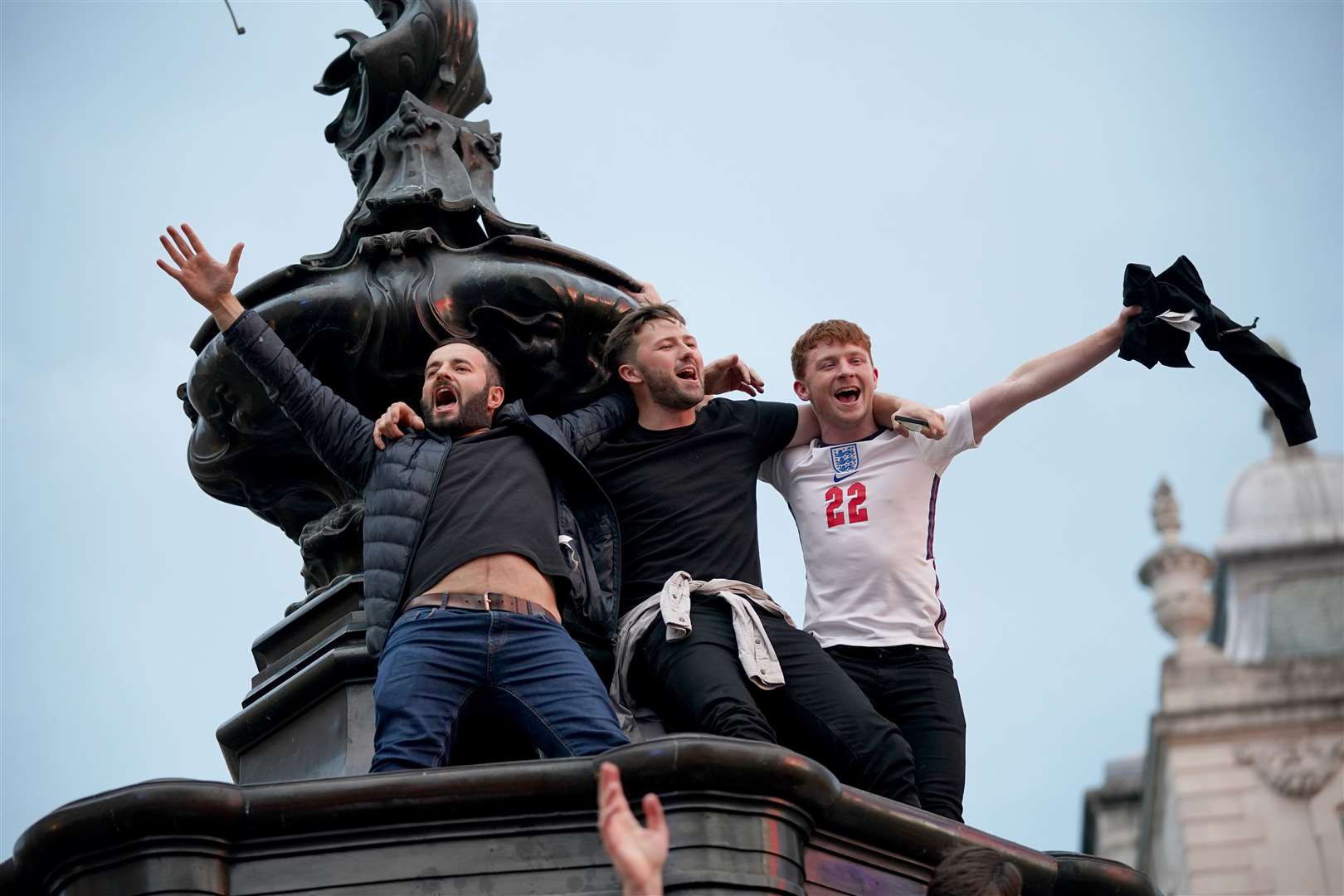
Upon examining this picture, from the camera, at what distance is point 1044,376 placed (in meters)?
7.27

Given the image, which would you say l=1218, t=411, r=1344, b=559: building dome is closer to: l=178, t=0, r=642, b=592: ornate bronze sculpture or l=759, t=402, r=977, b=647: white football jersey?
l=178, t=0, r=642, b=592: ornate bronze sculpture

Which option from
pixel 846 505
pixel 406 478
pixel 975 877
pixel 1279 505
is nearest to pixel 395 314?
pixel 406 478

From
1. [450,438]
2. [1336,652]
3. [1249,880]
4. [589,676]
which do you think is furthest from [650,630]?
[1336,652]

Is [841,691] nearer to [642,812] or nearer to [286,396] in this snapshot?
[642,812]

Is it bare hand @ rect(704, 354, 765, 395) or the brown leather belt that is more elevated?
bare hand @ rect(704, 354, 765, 395)

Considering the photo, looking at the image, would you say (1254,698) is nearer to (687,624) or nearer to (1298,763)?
(1298,763)

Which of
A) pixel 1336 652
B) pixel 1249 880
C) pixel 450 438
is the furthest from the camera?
pixel 1336 652

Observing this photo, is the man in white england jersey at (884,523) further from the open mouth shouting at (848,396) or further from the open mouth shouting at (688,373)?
the open mouth shouting at (688,373)

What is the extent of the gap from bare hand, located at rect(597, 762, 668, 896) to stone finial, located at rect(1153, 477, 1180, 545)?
154 feet

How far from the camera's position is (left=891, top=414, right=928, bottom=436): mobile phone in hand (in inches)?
285

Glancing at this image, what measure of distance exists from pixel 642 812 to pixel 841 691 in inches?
42.0

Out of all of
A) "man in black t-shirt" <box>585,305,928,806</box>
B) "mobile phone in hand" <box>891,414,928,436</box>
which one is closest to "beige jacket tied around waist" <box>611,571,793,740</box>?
"man in black t-shirt" <box>585,305,928,806</box>

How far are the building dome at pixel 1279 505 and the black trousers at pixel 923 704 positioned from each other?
4847 centimetres

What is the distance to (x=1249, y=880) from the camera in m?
44.8
